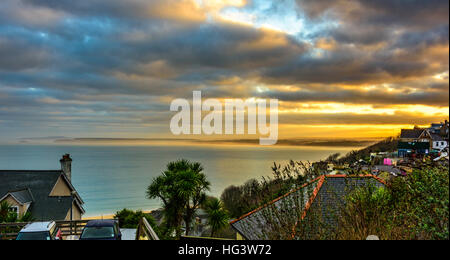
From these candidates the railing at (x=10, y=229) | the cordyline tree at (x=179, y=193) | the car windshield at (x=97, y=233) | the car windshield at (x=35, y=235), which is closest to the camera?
the car windshield at (x=35, y=235)

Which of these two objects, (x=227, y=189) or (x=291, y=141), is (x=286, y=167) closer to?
(x=291, y=141)

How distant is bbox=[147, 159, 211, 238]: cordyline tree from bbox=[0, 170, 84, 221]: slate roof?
205 inches

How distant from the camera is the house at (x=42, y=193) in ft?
62.1

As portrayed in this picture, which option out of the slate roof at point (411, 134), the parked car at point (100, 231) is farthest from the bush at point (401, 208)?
the slate roof at point (411, 134)

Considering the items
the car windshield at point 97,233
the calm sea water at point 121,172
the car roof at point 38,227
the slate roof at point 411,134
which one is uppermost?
the slate roof at point 411,134

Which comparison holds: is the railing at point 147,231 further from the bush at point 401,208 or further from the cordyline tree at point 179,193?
the cordyline tree at point 179,193

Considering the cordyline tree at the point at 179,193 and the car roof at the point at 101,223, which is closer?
the car roof at the point at 101,223

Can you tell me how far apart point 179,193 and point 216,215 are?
239cm

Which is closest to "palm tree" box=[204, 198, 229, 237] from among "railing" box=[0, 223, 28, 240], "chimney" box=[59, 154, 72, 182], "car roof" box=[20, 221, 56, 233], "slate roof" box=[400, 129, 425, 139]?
"railing" box=[0, 223, 28, 240]

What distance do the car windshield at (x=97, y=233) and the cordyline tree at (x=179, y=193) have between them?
304 inches

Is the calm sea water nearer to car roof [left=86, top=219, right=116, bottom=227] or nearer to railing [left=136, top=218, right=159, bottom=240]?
railing [left=136, top=218, right=159, bottom=240]

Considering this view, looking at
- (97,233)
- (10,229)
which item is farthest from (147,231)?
(10,229)
